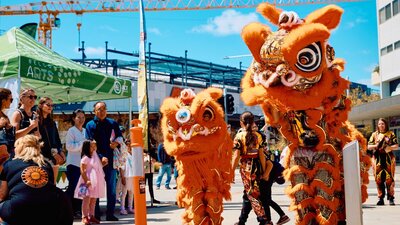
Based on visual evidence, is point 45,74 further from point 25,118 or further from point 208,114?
point 208,114

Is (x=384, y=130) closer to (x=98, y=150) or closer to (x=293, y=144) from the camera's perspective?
(x=98, y=150)

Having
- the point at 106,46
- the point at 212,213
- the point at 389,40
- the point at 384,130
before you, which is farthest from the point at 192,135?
the point at 106,46

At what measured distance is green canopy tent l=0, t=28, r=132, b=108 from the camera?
8711 millimetres

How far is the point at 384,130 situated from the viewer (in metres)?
10.1

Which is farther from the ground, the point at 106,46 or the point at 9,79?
the point at 106,46

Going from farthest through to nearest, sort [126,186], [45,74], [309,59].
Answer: [126,186], [45,74], [309,59]

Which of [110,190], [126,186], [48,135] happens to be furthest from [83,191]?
[126,186]

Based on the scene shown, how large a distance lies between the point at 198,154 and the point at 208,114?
47 cm

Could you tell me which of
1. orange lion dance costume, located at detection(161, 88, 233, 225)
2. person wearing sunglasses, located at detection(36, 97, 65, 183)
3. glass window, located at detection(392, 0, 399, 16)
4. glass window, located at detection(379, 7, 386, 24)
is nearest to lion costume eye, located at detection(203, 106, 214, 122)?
orange lion dance costume, located at detection(161, 88, 233, 225)

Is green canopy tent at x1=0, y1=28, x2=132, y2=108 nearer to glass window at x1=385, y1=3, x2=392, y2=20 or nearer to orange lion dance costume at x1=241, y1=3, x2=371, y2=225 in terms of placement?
orange lion dance costume at x1=241, y1=3, x2=371, y2=225

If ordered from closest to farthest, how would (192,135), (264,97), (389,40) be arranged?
1. (264,97)
2. (192,135)
3. (389,40)

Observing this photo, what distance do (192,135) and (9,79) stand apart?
4305mm

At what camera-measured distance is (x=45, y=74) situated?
9.38 m

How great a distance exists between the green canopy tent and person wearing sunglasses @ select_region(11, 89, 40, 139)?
1906 mm
